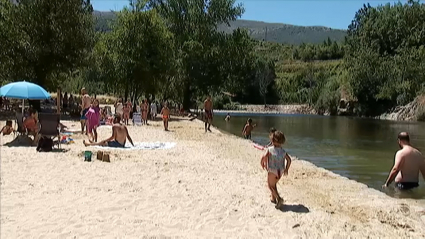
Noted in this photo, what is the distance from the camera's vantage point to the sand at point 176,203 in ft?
19.5

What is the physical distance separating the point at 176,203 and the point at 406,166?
4.90 meters

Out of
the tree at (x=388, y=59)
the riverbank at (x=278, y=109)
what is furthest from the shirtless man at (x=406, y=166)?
the riverbank at (x=278, y=109)

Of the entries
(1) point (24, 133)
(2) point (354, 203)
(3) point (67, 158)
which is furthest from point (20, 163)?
(2) point (354, 203)

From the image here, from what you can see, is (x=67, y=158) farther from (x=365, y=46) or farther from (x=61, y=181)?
(x=365, y=46)

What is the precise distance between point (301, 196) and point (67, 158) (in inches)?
217

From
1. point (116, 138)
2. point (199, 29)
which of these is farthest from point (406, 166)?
point (199, 29)

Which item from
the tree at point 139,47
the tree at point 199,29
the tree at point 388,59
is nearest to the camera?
the tree at point 139,47

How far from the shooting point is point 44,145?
11672mm

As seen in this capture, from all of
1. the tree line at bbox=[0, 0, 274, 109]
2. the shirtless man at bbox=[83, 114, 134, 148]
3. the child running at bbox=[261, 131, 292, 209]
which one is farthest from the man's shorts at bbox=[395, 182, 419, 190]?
the tree line at bbox=[0, 0, 274, 109]


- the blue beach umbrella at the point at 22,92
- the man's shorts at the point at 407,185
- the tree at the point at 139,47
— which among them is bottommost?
the man's shorts at the point at 407,185

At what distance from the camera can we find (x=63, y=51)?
25.0 m

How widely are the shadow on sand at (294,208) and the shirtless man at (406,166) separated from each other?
2.56m

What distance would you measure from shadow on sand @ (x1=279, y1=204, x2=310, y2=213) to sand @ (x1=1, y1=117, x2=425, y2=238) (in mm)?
17

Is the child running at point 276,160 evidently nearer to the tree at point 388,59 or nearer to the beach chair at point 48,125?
the beach chair at point 48,125
